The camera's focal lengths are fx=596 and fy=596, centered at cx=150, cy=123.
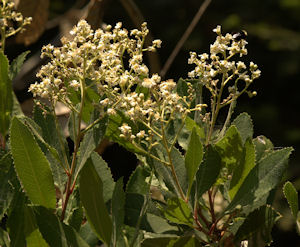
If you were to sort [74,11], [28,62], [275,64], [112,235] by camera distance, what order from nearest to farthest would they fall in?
[112,235]
[28,62]
[74,11]
[275,64]

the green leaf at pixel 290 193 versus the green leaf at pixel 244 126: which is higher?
the green leaf at pixel 244 126

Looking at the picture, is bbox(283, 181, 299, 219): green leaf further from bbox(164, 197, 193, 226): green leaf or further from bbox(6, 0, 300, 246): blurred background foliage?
bbox(6, 0, 300, 246): blurred background foliage

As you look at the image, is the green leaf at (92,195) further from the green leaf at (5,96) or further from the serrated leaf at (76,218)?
the green leaf at (5,96)

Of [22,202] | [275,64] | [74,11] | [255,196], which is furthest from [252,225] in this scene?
[275,64]

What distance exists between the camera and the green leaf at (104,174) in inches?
25.5

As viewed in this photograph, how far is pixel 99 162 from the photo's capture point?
650 mm

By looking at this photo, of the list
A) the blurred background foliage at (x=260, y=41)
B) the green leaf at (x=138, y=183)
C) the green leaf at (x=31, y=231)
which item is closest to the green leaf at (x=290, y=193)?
the green leaf at (x=138, y=183)

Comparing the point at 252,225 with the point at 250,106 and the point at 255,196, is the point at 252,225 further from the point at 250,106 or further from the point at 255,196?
the point at 250,106

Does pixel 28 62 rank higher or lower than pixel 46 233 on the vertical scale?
higher

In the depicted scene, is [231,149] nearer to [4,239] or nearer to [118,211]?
[118,211]

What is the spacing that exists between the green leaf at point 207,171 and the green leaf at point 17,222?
20cm

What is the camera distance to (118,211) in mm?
608

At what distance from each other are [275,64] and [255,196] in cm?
→ 356

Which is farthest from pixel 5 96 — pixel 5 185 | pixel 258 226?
pixel 258 226
